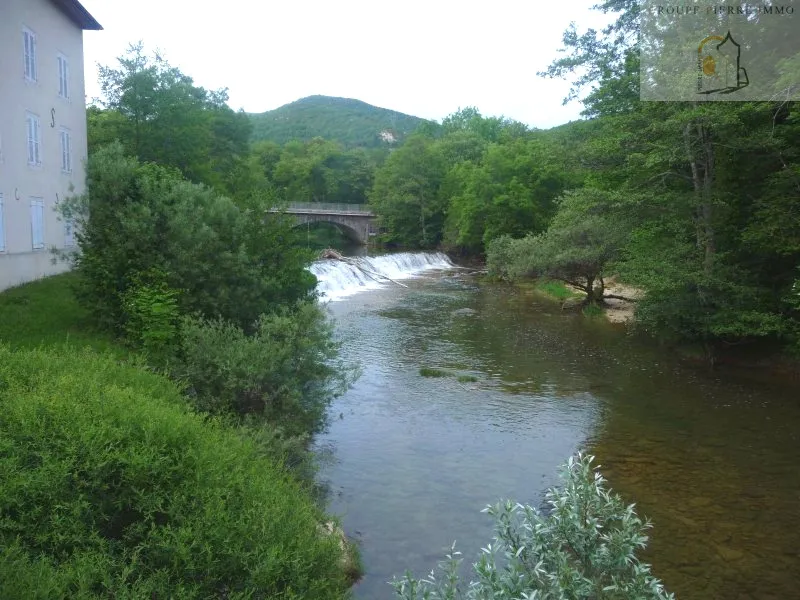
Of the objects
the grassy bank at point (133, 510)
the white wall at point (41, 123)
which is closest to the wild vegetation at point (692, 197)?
the grassy bank at point (133, 510)

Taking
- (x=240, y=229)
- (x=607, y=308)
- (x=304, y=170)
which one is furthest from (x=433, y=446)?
(x=304, y=170)

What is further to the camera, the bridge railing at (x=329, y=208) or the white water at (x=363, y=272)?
the bridge railing at (x=329, y=208)

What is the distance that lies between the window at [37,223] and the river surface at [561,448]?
10424 millimetres

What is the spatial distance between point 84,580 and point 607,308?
88.7 feet

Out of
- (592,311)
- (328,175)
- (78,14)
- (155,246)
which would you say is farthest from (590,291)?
(328,175)

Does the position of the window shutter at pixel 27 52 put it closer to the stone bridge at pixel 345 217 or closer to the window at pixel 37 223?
the window at pixel 37 223

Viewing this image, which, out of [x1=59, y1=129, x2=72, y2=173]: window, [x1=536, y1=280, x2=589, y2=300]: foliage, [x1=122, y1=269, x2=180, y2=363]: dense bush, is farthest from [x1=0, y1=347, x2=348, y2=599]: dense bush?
[x1=536, y1=280, x2=589, y2=300]: foliage

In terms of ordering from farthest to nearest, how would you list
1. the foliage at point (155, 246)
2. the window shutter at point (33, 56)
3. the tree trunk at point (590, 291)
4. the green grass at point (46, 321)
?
the tree trunk at point (590, 291) → the window shutter at point (33, 56) → the foliage at point (155, 246) → the green grass at point (46, 321)

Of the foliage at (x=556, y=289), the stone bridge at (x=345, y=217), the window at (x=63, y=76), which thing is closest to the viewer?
the window at (x=63, y=76)

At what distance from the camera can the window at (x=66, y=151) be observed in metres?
23.0

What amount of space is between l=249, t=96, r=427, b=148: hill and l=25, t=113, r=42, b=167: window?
129 m

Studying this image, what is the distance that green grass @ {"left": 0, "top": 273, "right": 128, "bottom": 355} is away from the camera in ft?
40.5

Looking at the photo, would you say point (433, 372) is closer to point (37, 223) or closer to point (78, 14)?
point (37, 223)

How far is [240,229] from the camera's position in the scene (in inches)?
633
